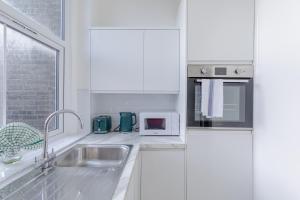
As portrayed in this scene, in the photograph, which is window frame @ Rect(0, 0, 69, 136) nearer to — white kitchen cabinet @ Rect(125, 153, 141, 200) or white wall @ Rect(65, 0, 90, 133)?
white wall @ Rect(65, 0, 90, 133)

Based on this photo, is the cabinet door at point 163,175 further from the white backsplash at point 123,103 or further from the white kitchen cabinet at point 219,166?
the white backsplash at point 123,103

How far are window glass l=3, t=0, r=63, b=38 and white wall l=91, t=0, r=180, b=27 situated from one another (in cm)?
54

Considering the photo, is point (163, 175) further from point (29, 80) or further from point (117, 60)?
point (29, 80)

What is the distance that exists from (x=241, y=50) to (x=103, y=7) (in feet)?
5.15

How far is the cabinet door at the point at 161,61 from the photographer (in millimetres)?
2268

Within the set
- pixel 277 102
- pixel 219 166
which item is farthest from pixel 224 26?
pixel 219 166

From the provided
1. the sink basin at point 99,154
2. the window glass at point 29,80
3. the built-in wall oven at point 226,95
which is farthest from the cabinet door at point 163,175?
the window glass at point 29,80

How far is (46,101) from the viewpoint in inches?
76.9

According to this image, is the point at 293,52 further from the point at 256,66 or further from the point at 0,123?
the point at 0,123

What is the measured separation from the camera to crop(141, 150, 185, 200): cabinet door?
6.40 feet

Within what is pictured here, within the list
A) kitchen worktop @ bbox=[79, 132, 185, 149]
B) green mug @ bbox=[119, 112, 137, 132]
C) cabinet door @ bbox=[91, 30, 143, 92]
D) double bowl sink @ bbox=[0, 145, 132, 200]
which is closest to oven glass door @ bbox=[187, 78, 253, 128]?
kitchen worktop @ bbox=[79, 132, 185, 149]

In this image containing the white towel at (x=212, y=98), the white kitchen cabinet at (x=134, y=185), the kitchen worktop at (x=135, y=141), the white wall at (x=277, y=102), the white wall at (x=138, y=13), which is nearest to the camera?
the white kitchen cabinet at (x=134, y=185)

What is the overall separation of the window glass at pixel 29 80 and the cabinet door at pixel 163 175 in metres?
0.93

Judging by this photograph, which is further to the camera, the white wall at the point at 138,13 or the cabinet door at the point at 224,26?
the white wall at the point at 138,13
